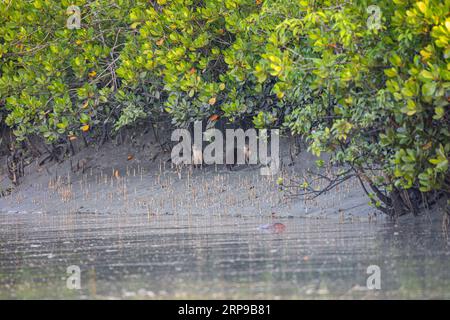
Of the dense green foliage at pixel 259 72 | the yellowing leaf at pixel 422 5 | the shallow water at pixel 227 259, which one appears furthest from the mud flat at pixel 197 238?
the yellowing leaf at pixel 422 5

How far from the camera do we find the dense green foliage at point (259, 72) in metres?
10.8

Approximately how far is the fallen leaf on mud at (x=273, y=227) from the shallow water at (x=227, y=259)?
0.33ft

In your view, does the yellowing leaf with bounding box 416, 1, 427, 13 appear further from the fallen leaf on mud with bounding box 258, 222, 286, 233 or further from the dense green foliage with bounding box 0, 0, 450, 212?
the fallen leaf on mud with bounding box 258, 222, 286, 233

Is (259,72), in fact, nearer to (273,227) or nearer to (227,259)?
(273,227)

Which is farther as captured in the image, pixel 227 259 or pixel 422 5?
pixel 227 259

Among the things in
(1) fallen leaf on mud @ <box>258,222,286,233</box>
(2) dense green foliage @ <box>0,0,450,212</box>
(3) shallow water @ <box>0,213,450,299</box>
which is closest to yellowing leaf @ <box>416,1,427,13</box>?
(2) dense green foliage @ <box>0,0,450,212</box>

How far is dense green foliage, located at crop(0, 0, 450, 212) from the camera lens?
35.5ft

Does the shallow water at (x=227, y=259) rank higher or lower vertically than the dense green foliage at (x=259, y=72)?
lower

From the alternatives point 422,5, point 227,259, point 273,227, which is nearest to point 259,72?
point 273,227

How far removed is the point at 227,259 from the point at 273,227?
128 inches

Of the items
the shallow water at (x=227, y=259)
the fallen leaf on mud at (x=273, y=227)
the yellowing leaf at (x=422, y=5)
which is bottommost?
the shallow water at (x=227, y=259)

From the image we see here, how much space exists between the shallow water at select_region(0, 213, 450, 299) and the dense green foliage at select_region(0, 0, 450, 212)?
89cm

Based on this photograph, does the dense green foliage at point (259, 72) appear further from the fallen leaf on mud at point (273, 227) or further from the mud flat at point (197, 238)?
the fallen leaf on mud at point (273, 227)

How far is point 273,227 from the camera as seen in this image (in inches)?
520
